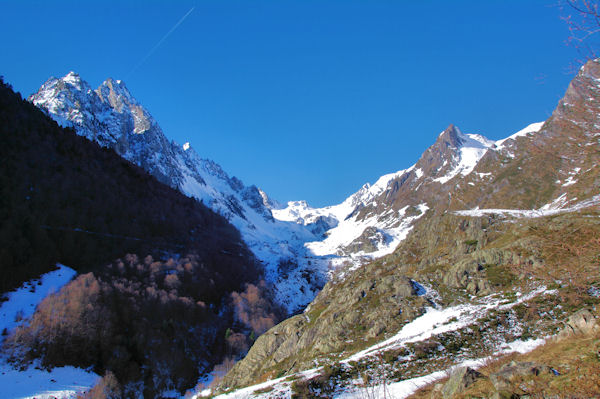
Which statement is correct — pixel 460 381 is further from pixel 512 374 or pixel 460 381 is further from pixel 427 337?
pixel 427 337

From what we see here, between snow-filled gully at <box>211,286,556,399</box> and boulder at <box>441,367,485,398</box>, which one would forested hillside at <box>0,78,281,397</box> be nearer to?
snow-filled gully at <box>211,286,556,399</box>

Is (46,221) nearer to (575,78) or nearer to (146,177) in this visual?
(146,177)

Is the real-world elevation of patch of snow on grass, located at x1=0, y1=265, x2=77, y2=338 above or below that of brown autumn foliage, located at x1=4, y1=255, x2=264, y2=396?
above

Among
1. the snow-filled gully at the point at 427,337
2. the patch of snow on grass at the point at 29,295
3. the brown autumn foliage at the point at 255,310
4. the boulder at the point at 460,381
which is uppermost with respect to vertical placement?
the patch of snow on grass at the point at 29,295

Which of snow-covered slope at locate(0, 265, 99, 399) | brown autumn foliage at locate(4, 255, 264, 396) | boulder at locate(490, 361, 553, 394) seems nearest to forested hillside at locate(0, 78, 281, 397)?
brown autumn foliage at locate(4, 255, 264, 396)

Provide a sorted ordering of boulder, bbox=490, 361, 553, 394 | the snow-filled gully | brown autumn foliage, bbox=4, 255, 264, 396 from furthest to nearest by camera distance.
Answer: brown autumn foliage, bbox=4, 255, 264, 396
the snow-filled gully
boulder, bbox=490, 361, 553, 394

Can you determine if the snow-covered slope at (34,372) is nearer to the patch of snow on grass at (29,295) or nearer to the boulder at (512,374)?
the patch of snow on grass at (29,295)

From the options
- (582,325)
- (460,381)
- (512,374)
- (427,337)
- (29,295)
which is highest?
(29,295)

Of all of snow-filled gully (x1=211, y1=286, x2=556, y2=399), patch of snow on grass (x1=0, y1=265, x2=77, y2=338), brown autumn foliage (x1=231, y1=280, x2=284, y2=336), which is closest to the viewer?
snow-filled gully (x1=211, y1=286, x2=556, y2=399)

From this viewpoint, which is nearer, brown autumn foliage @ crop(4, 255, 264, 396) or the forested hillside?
brown autumn foliage @ crop(4, 255, 264, 396)

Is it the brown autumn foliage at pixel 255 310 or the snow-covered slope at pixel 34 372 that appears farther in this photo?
the brown autumn foliage at pixel 255 310

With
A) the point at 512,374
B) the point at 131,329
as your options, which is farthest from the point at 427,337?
the point at 131,329

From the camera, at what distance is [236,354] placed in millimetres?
87812

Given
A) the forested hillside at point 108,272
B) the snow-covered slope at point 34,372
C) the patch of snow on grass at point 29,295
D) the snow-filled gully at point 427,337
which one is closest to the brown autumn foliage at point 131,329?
the forested hillside at point 108,272
